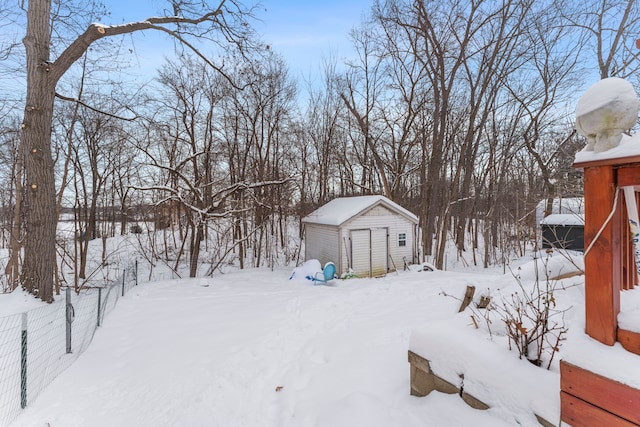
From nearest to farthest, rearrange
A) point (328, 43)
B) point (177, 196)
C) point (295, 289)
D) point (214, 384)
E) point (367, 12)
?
point (214, 384) → point (295, 289) → point (177, 196) → point (367, 12) → point (328, 43)

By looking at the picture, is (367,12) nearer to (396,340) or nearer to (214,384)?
(396,340)

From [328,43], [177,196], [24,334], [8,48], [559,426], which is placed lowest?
[559,426]

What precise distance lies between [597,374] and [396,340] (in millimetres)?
2689

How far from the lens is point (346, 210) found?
11.5m

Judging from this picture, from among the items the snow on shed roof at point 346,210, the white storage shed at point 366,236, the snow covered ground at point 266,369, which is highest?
the snow on shed roof at point 346,210

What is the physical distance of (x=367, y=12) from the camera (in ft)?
44.3

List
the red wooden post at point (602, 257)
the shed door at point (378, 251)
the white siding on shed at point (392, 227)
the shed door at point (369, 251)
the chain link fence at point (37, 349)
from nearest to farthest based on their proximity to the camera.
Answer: the red wooden post at point (602, 257), the chain link fence at point (37, 349), the shed door at point (369, 251), the white siding on shed at point (392, 227), the shed door at point (378, 251)

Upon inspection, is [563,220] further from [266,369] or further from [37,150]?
[37,150]

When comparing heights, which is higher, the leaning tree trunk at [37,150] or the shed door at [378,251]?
the leaning tree trunk at [37,150]

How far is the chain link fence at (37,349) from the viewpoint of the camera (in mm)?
2912

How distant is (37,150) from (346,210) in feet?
28.1

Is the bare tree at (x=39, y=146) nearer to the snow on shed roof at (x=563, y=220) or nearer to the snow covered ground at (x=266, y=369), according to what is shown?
the snow covered ground at (x=266, y=369)

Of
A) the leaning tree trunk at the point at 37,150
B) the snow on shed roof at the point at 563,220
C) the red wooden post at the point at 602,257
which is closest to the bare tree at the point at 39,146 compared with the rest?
the leaning tree trunk at the point at 37,150

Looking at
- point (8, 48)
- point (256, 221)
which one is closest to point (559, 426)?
point (8, 48)
